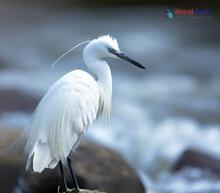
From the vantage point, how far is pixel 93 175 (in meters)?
3.59

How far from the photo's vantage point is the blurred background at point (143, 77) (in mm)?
3672

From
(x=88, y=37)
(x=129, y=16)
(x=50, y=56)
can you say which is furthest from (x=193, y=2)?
(x=50, y=56)

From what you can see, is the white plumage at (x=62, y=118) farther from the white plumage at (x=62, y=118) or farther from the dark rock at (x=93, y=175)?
the dark rock at (x=93, y=175)

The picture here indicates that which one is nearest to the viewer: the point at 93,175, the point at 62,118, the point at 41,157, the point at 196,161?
the point at 41,157

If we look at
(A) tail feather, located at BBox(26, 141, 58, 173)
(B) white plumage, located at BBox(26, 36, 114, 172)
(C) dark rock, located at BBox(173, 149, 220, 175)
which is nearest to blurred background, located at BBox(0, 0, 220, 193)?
(C) dark rock, located at BBox(173, 149, 220, 175)

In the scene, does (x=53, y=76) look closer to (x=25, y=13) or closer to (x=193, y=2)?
(x=25, y=13)

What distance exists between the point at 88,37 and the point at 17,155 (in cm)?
73

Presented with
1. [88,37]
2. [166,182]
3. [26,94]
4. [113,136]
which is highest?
[88,37]

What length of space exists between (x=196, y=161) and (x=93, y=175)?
1.86 ft

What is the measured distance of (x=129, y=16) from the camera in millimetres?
3764

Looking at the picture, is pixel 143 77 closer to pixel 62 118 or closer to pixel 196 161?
pixel 196 161

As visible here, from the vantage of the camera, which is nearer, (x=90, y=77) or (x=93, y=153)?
(x=90, y=77)

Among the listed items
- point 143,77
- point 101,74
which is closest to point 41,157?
point 101,74

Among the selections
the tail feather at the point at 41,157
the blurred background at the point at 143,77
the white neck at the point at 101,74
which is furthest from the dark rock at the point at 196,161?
the tail feather at the point at 41,157
